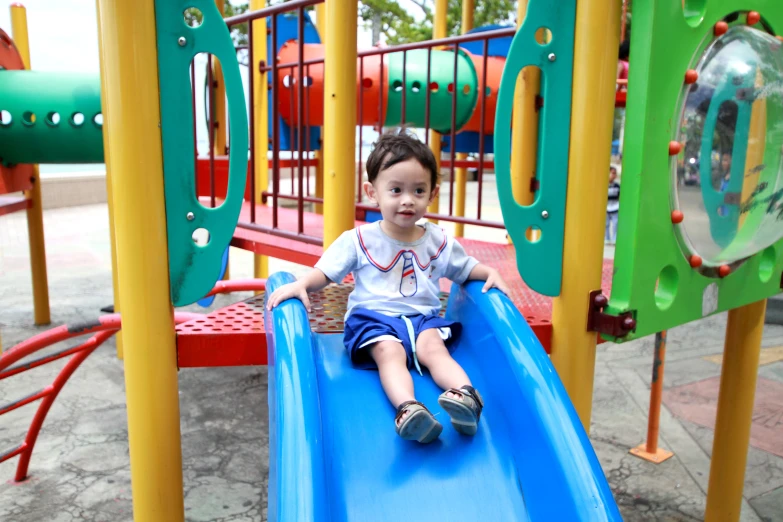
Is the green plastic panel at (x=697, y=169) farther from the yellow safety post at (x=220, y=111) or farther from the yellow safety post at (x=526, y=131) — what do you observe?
the yellow safety post at (x=220, y=111)

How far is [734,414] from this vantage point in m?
2.14

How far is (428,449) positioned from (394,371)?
188 millimetres

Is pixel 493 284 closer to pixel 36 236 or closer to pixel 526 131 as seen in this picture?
pixel 526 131

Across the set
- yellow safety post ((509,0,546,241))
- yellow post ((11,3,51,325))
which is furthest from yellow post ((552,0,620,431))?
yellow post ((11,3,51,325))

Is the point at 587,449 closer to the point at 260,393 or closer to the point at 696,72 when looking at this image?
the point at 696,72

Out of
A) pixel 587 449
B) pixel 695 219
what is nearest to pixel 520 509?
pixel 587 449

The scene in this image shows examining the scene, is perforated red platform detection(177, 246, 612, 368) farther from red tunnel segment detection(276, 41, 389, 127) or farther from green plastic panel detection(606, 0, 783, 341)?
red tunnel segment detection(276, 41, 389, 127)

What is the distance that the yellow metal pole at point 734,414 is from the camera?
212 cm

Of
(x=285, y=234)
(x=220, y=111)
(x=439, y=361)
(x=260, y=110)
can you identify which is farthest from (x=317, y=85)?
(x=439, y=361)

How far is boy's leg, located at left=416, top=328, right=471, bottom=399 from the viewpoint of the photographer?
140 cm

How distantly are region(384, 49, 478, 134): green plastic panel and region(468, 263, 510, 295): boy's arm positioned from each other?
9.59ft

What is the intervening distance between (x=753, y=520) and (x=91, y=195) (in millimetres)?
11919

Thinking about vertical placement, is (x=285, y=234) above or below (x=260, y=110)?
below

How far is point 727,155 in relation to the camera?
163cm
